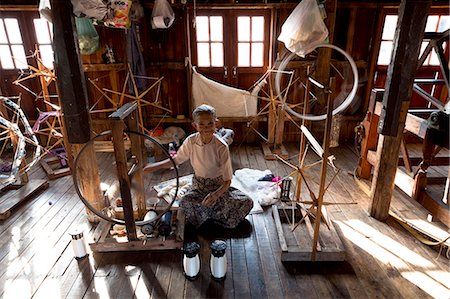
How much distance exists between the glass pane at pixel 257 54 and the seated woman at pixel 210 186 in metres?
2.34

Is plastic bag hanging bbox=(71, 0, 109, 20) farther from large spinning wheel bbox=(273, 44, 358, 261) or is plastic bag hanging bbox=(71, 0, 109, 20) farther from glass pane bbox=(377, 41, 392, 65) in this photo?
glass pane bbox=(377, 41, 392, 65)

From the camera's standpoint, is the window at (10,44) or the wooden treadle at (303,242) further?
the window at (10,44)

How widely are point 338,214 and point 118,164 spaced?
1.99 meters

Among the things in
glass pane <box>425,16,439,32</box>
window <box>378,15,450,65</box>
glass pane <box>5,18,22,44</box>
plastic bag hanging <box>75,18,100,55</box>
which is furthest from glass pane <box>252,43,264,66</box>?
glass pane <box>5,18,22,44</box>

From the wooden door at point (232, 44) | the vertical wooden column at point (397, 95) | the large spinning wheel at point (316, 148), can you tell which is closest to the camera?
the large spinning wheel at point (316, 148)

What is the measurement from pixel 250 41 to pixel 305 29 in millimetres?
1240

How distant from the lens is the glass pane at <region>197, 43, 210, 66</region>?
4.46 metres

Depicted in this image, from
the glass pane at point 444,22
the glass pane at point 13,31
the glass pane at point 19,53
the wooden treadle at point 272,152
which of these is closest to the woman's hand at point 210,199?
the wooden treadle at point 272,152

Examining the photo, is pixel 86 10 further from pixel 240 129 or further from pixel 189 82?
pixel 240 129

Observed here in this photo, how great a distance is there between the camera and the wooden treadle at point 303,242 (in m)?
2.28

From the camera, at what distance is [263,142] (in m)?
4.77

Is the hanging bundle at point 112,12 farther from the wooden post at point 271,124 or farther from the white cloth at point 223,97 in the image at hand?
the wooden post at point 271,124

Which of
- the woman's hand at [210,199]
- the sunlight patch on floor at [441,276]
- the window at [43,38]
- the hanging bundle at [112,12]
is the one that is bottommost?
the sunlight patch on floor at [441,276]

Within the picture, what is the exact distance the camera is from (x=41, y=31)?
4.37 meters
